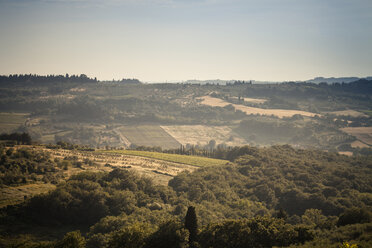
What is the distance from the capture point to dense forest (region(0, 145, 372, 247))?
50.8m

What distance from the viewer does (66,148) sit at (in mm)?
120188

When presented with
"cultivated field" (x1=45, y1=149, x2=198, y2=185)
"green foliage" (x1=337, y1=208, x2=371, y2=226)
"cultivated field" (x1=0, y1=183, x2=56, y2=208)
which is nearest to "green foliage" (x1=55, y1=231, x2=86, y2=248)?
"cultivated field" (x1=0, y1=183, x2=56, y2=208)

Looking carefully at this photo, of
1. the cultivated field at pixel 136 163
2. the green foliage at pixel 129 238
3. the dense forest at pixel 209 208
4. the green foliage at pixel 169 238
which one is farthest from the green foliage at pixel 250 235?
the cultivated field at pixel 136 163

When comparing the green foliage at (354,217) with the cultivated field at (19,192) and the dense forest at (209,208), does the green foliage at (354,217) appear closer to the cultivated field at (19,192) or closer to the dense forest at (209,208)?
the dense forest at (209,208)

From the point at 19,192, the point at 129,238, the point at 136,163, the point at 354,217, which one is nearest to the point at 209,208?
the point at 354,217

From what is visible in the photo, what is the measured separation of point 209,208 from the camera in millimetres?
86625

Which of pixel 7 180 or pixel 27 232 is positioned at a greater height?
pixel 7 180

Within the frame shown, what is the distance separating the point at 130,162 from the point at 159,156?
22093 millimetres

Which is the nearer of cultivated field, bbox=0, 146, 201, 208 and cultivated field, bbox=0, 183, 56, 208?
cultivated field, bbox=0, 183, 56, 208

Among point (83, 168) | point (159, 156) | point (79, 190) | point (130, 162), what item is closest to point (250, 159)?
point (159, 156)

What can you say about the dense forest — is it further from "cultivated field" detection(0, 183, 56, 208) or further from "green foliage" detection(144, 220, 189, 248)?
"cultivated field" detection(0, 183, 56, 208)

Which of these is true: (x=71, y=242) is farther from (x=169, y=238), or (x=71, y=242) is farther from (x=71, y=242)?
(x=169, y=238)

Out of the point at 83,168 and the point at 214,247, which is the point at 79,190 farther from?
the point at 214,247

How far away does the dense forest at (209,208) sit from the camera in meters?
50.8
